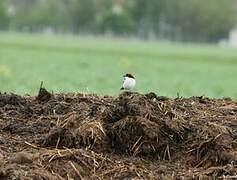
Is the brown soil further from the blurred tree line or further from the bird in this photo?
the blurred tree line

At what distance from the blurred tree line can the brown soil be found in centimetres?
11325

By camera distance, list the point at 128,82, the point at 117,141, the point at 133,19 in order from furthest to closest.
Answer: the point at 133,19
the point at 128,82
the point at 117,141

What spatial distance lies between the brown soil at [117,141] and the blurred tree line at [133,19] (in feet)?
372

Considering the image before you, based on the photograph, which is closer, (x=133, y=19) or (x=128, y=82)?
(x=128, y=82)

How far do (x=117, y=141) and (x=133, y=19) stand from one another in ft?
398

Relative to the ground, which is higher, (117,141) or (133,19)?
(117,141)

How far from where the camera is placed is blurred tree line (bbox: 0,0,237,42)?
123062 millimetres

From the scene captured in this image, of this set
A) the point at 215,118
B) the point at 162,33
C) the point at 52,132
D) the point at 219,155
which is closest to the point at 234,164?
the point at 219,155

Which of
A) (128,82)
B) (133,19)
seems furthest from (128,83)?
(133,19)

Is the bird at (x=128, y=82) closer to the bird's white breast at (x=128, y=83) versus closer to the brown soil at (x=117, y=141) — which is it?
the bird's white breast at (x=128, y=83)

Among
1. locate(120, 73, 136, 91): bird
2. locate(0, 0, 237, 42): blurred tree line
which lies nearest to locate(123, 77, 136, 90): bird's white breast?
locate(120, 73, 136, 91): bird

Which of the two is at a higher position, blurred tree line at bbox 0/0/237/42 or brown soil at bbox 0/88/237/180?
brown soil at bbox 0/88/237/180

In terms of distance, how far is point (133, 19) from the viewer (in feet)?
412

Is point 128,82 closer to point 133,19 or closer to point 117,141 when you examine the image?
point 117,141
